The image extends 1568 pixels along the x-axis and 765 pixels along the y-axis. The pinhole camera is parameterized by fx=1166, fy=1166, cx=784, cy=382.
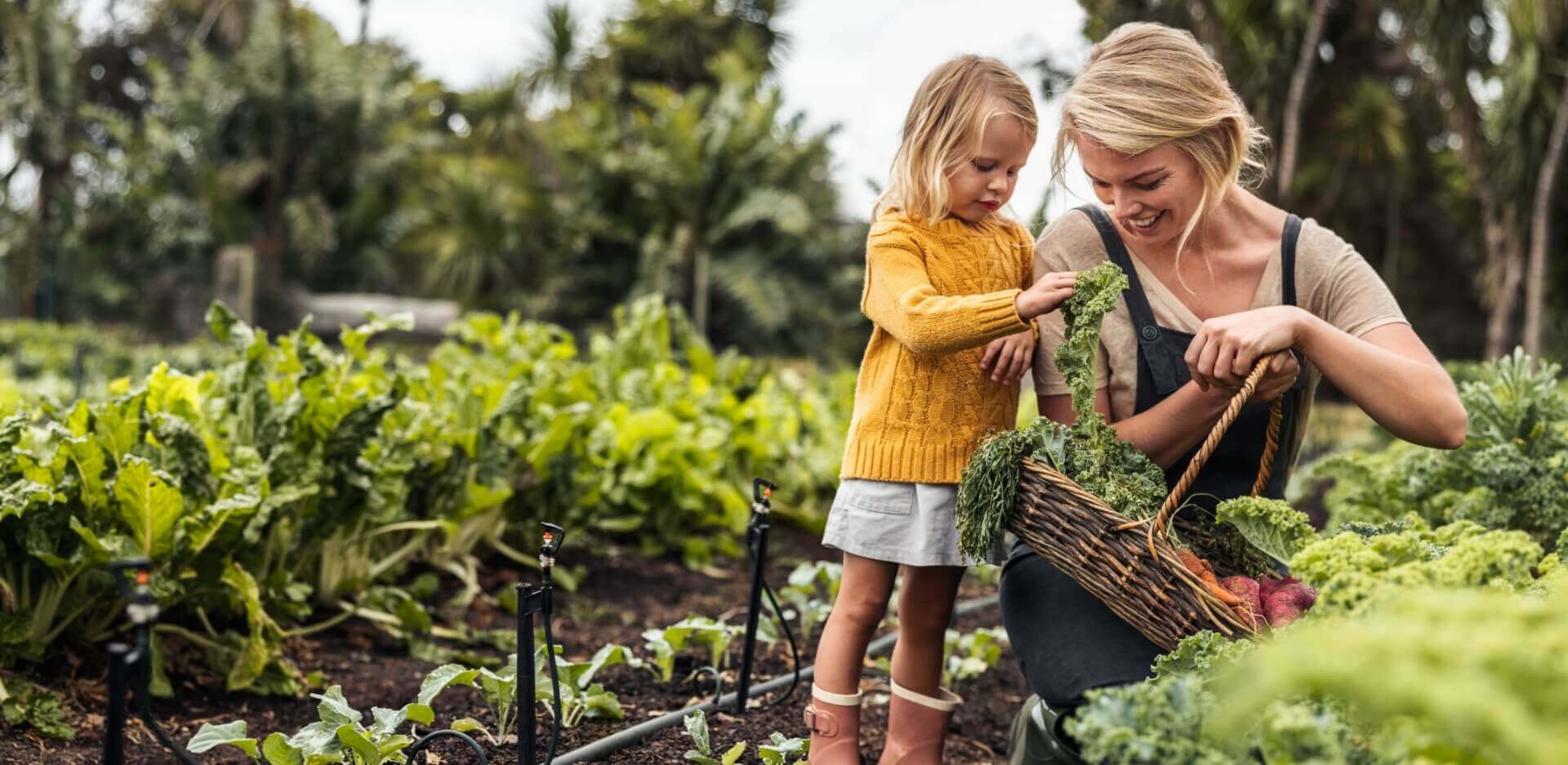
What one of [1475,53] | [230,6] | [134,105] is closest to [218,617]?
[1475,53]

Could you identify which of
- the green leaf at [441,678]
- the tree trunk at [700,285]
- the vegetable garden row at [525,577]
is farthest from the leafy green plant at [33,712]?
the tree trunk at [700,285]

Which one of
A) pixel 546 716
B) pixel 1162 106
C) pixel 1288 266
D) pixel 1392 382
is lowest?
pixel 546 716

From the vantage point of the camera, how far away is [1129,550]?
1.56 m

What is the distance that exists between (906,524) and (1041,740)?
0.43 meters

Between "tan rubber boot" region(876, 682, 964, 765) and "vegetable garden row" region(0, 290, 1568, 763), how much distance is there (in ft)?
0.69

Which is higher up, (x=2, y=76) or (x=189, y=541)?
(x=2, y=76)

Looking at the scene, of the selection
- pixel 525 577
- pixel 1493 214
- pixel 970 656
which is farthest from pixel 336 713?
pixel 1493 214

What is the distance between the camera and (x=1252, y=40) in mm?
10516

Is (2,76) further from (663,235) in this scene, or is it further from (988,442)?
(988,442)

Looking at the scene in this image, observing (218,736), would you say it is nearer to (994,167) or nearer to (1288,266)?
(994,167)

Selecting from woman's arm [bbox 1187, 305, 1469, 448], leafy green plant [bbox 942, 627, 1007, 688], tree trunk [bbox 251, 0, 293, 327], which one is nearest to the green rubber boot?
woman's arm [bbox 1187, 305, 1469, 448]

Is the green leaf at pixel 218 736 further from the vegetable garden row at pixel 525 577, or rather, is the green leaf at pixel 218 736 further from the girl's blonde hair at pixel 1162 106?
the girl's blonde hair at pixel 1162 106

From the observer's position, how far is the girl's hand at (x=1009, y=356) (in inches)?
81.8

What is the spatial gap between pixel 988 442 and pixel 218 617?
82.5 inches
